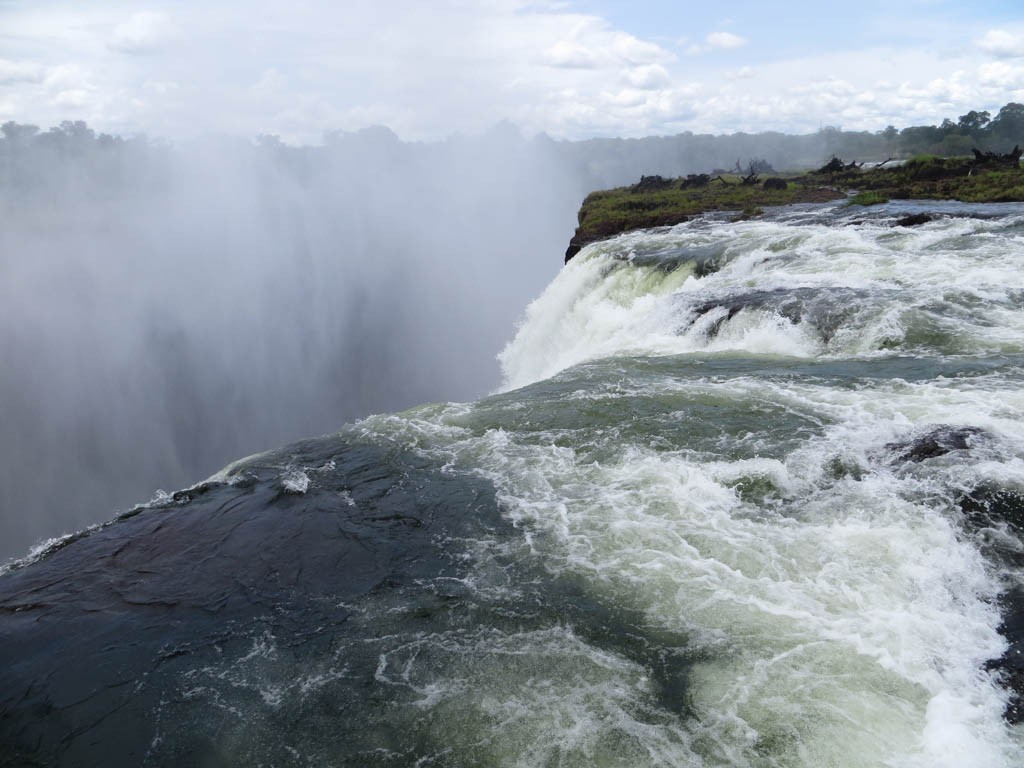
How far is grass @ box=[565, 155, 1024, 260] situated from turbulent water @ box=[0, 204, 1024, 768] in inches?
779

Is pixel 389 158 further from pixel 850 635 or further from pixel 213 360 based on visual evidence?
pixel 850 635

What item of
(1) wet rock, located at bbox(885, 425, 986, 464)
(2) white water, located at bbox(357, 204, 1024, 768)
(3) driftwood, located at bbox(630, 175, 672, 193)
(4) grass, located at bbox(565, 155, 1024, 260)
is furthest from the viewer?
(3) driftwood, located at bbox(630, 175, 672, 193)

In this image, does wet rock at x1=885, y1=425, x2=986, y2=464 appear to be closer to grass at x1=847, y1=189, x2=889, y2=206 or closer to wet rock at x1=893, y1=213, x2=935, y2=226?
wet rock at x1=893, y1=213, x2=935, y2=226

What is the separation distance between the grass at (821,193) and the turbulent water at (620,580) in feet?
64.9

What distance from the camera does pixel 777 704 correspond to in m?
5.39

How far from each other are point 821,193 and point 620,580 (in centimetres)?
3595

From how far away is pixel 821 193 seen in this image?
36.8 metres

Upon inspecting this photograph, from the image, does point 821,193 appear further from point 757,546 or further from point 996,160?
point 757,546

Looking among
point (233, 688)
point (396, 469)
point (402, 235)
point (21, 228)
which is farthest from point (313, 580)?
point (402, 235)

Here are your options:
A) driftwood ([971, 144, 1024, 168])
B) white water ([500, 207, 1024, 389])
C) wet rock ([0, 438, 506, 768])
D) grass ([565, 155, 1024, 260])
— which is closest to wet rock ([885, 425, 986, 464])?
white water ([500, 207, 1024, 389])

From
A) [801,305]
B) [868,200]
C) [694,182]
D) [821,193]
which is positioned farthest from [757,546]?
[694,182]

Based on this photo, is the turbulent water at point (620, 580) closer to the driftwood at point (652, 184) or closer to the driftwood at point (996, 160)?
the driftwood at point (996, 160)

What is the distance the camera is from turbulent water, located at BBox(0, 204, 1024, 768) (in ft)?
17.8

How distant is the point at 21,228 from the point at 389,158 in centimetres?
9521
